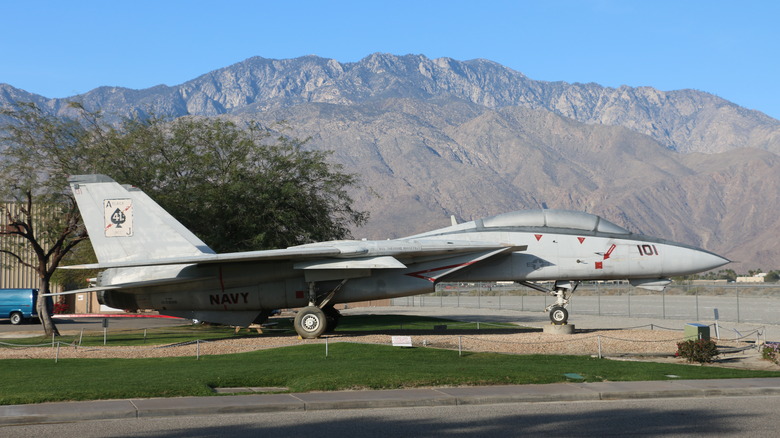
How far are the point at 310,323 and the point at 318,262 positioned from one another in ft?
6.22

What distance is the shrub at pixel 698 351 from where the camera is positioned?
1852 centimetres

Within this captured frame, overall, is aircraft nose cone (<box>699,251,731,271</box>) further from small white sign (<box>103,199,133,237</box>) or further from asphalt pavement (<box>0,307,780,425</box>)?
small white sign (<box>103,199,133,237</box>)

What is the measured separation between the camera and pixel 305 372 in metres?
15.9

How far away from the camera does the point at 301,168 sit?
33.9 meters

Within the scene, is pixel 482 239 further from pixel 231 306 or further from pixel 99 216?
pixel 99 216

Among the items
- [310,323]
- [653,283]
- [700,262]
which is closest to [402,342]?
[310,323]

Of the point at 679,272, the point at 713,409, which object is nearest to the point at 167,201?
the point at 679,272

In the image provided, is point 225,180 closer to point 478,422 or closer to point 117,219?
point 117,219

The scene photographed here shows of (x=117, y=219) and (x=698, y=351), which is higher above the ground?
(x=117, y=219)

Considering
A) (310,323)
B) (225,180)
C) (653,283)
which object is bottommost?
(310,323)

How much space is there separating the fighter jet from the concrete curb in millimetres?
9971

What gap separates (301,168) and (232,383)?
1956cm

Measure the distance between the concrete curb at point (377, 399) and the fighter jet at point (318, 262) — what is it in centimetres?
997

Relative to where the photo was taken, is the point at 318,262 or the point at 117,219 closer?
the point at 318,262
